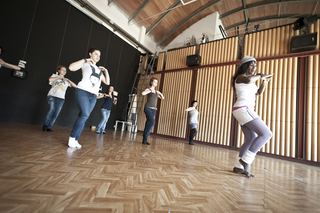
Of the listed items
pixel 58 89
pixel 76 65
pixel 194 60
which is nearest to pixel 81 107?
pixel 76 65

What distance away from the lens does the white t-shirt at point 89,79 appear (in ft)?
8.02

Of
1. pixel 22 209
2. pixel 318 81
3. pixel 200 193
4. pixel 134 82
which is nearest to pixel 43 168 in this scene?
pixel 22 209

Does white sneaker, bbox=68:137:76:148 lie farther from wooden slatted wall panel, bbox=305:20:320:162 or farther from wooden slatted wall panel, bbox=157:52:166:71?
wooden slatted wall panel, bbox=157:52:166:71

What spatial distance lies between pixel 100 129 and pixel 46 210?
512 cm

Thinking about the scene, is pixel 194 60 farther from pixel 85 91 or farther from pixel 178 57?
pixel 85 91

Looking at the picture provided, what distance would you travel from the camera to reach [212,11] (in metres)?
8.96

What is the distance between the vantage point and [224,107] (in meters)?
6.37

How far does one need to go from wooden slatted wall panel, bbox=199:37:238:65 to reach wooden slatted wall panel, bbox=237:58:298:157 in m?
1.62

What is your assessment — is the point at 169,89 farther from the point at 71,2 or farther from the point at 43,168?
the point at 43,168

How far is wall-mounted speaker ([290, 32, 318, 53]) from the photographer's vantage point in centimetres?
488

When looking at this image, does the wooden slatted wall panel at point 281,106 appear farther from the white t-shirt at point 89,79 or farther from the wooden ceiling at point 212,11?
the white t-shirt at point 89,79

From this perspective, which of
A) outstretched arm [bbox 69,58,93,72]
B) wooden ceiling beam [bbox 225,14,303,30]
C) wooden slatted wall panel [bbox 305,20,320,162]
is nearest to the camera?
outstretched arm [bbox 69,58,93,72]

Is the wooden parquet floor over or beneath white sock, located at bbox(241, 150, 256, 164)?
beneath

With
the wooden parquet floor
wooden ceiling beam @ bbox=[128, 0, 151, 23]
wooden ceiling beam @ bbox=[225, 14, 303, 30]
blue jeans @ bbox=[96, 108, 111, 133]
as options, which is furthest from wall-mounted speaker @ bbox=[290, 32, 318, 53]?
blue jeans @ bbox=[96, 108, 111, 133]
